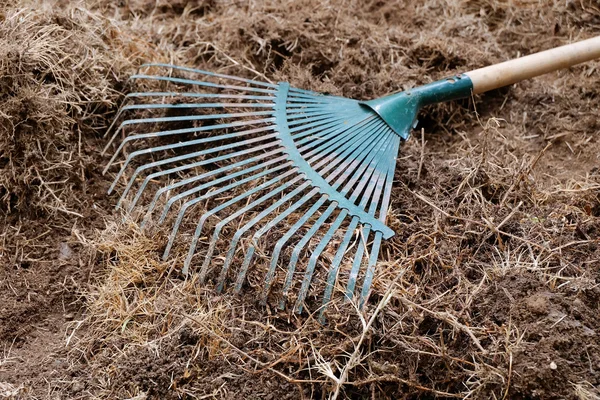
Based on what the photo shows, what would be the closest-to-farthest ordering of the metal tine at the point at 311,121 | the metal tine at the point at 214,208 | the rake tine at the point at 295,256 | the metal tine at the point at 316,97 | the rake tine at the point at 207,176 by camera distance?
the rake tine at the point at 295,256 < the metal tine at the point at 214,208 < the rake tine at the point at 207,176 < the metal tine at the point at 311,121 < the metal tine at the point at 316,97

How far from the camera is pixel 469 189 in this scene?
2.45m

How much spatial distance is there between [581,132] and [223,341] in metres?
1.69

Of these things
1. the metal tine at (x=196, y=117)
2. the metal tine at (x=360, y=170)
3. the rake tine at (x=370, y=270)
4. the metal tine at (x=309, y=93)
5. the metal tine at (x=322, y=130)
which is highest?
the metal tine at (x=309, y=93)

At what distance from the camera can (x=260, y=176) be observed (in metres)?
2.41

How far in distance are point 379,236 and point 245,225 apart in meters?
0.44

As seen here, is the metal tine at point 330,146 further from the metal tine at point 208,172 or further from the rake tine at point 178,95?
the rake tine at point 178,95

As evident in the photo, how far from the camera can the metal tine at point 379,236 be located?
2.11 meters

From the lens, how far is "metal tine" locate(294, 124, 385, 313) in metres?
2.13

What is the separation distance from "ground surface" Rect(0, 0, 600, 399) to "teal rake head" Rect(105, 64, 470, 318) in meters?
0.09

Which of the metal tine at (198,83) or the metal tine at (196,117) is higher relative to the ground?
the metal tine at (198,83)

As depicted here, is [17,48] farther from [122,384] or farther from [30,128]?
[122,384]

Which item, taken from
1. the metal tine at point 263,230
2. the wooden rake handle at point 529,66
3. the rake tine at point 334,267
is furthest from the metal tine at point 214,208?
the wooden rake handle at point 529,66

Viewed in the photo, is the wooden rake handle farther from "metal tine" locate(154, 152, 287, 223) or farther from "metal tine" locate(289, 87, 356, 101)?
"metal tine" locate(154, 152, 287, 223)

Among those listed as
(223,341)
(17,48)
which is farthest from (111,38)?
(223,341)
